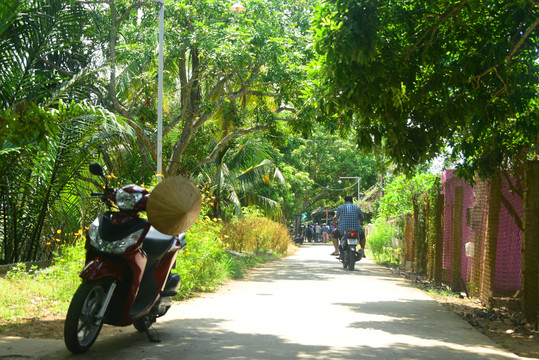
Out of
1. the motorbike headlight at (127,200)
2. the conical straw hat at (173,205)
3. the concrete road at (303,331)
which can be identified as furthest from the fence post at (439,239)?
the motorbike headlight at (127,200)

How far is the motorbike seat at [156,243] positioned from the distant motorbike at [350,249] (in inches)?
429

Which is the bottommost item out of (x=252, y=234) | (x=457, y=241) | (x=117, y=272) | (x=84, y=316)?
(x=84, y=316)

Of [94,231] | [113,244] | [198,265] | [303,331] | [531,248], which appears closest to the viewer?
[113,244]

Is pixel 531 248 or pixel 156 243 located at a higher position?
pixel 531 248

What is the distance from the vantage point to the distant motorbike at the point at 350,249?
55.2 feet

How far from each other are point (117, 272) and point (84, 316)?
0.45 meters

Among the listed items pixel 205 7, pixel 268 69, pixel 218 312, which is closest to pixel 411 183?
pixel 268 69

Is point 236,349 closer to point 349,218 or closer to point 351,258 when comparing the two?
point 349,218

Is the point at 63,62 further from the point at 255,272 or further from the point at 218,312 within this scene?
the point at 218,312

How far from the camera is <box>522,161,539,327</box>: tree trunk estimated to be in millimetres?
7641

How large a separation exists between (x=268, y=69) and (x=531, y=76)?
389 inches

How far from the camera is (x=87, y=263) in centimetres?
569

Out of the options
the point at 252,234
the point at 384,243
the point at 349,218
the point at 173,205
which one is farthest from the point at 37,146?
the point at 384,243

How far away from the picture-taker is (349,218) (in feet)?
56.2
